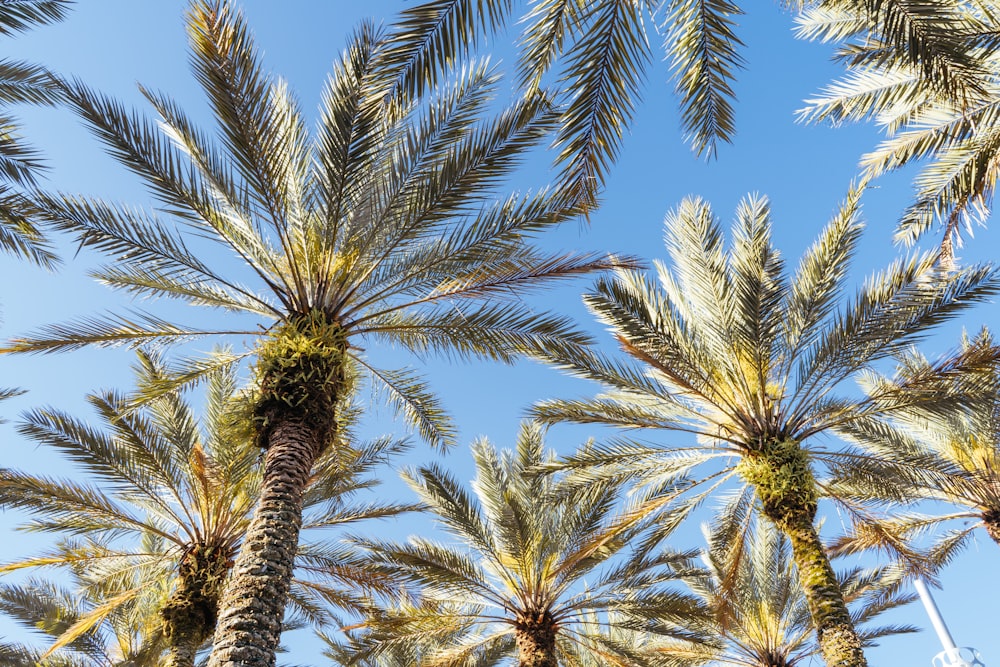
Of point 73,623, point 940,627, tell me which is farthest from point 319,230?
point 940,627

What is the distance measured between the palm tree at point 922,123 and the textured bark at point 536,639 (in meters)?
8.16

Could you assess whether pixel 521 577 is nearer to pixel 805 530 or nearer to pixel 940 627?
pixel 805 530

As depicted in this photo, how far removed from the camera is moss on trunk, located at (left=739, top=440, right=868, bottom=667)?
8.09 meters

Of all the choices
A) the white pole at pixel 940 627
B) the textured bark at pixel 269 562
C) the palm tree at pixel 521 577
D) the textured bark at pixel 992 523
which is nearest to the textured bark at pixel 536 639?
the palm tree at pixel 521 577

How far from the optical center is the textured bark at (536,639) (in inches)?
444

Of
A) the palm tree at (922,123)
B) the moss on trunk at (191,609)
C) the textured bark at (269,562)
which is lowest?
the textured bark at (269,562)

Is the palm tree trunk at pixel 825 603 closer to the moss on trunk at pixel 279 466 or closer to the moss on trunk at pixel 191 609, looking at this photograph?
the moss on trunk at pixel 279 466

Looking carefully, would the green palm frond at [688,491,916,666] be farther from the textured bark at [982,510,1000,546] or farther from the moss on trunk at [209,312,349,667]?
the moss on trunk at [209,312,349,667]

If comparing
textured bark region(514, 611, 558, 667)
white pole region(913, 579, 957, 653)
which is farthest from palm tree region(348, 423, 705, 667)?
white pole region(913, 579, 957, 653)

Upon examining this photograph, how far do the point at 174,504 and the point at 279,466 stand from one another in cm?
505

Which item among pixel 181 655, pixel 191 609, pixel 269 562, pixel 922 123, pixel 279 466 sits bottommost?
pixel 269 562

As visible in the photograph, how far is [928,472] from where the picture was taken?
32.7 feet

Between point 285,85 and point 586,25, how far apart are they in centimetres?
548

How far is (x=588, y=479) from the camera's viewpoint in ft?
35.0
